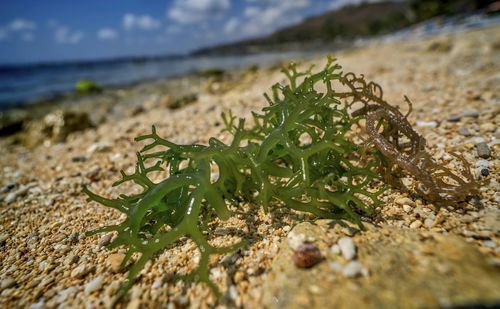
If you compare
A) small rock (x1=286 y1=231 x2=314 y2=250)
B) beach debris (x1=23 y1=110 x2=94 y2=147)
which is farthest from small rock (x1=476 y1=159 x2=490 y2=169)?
beach debris (x1=23 y1=110 x2=94 y2=147)

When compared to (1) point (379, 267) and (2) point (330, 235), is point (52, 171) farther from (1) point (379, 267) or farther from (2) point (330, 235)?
(1) point (379, 267)

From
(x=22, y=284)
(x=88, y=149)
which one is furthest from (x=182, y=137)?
(x=22, y=284)

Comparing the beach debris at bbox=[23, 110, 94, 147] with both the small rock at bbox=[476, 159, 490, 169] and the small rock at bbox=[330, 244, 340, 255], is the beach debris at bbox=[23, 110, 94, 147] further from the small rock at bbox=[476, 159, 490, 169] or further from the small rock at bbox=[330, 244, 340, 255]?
the small rock at bbox=[476, 159, 490, 169]

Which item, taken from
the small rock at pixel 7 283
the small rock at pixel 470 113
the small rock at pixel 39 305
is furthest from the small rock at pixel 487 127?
the small rock at pixel 7 283

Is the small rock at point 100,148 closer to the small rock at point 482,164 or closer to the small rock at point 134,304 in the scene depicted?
the small rock at point 134,304

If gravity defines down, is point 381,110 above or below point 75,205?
above

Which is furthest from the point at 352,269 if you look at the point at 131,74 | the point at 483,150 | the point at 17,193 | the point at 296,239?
the point at 131,74
